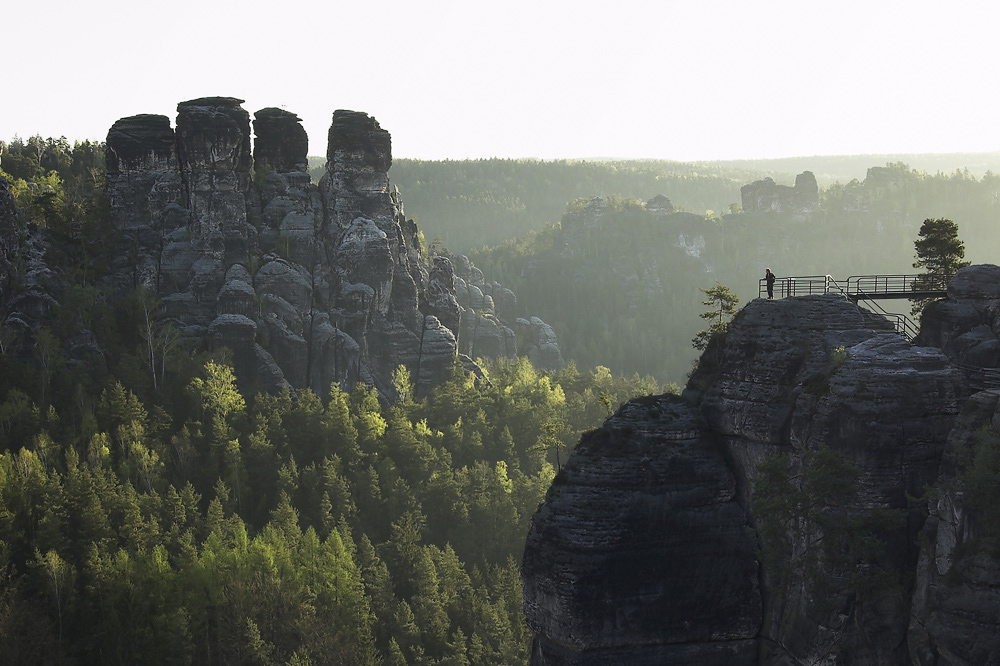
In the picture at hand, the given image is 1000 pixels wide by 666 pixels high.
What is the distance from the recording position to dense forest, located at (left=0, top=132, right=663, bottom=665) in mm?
57719

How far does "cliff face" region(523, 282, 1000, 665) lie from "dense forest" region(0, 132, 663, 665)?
22.7 metres

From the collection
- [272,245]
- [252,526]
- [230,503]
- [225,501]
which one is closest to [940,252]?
[252,526]

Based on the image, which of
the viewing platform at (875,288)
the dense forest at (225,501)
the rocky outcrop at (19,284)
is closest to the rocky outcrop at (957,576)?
the viewing platform at (875,288)

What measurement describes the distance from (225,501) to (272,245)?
34666 millimetres

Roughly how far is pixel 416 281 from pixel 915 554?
83354 millimetres

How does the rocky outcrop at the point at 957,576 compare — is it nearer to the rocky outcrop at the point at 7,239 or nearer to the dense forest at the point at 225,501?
the dense forest at the point at 225,501

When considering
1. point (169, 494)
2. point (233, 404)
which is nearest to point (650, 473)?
point (169, 494)

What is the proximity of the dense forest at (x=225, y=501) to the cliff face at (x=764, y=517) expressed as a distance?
22687mm

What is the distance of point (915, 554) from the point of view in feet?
98.2

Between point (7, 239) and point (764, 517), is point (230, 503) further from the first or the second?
point (764, 517)

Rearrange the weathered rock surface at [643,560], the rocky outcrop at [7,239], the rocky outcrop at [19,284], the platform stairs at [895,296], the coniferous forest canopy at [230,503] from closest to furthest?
the platform stairs at [895,296] < the weathered rock surface at [643,560] < the coniferous forest canopy at [230,503] < the rocky outcrop at [19,284] < the rocky outcrop at [7,239]

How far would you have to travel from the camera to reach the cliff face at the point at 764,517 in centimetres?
2970

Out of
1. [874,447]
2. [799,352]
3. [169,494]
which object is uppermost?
[799,352]

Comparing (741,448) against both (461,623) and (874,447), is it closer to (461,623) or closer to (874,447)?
(874,447)
